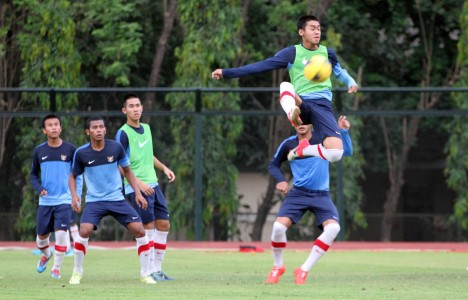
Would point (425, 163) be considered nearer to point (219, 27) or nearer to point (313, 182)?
point (219, 27)

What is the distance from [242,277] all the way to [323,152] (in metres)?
2.37

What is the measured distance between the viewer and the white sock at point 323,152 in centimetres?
1196

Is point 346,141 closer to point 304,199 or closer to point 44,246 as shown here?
point 304,199

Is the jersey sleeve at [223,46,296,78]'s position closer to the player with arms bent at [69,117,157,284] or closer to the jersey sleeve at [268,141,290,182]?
the jersey sleeve at [268,141,290,182]

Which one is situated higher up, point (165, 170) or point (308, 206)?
point (165, 170)

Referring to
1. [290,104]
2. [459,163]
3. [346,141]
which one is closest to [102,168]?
[290,104]

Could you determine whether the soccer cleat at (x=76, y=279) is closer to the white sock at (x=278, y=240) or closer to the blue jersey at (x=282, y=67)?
the white sock at (x=278, y=240)

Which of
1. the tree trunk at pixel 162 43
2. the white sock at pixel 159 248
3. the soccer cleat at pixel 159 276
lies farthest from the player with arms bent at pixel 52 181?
the tree trunk at pixel 162 43

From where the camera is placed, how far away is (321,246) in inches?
480

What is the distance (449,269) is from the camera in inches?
600

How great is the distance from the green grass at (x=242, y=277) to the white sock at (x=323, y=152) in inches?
54.7

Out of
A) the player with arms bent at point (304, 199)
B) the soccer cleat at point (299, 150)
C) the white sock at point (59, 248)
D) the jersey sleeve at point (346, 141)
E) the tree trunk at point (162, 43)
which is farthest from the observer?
the tree trunk at point (162, 43)

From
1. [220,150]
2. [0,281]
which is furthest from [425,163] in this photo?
[0,281]

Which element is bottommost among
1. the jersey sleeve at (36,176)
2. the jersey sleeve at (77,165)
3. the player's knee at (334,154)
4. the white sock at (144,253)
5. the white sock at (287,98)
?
the white sock at (144,253)
